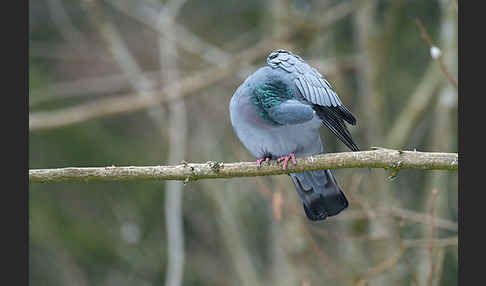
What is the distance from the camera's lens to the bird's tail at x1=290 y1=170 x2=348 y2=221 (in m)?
4.80

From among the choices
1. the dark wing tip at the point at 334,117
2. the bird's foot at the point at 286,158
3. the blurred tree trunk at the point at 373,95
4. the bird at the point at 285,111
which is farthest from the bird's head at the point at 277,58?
the blurred tree trunk at the point at 373,95

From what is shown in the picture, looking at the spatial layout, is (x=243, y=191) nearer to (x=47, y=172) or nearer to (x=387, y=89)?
(x=387, y=89)

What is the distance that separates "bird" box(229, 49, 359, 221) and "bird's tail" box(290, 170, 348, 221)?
0.25 metres

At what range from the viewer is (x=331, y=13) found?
23.9 feet

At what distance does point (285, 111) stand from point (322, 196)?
3.11 feet

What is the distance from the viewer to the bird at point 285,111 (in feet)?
13.8

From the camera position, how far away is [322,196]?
190 inches

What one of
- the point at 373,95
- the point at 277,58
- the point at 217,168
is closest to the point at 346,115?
the point at 277,58

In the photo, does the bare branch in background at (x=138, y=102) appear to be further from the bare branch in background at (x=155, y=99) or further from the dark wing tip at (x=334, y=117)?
the dark wing tip at (x=334, y=117)

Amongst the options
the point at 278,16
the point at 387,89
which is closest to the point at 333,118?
the point at 278,16

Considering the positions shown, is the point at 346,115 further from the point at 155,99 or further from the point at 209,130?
→ the point at 209,130

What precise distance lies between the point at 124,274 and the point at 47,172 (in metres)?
5.13

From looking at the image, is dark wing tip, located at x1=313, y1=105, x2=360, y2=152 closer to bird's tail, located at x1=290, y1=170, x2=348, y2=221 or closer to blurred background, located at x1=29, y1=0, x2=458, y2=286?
bird's tail, located at x1=290, y1=170, x2=348, y2=221

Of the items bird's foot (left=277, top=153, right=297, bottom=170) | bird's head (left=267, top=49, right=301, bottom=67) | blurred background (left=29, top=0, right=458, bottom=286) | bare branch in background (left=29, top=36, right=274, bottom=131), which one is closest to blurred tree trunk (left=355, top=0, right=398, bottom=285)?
blurred background (left=29, top=0, right=458, bottom=286)
